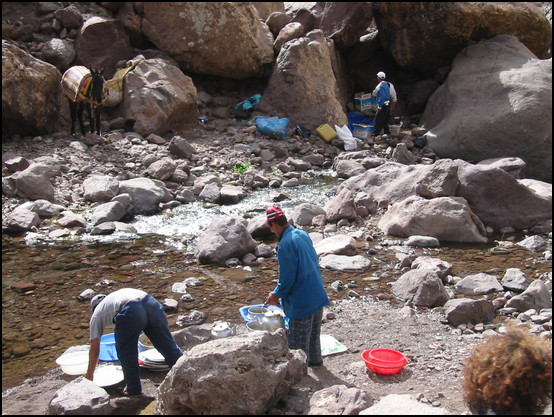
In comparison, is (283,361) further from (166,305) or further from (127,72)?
(127,72)

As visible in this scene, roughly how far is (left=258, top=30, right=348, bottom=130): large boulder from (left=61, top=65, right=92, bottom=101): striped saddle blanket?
5096 mm

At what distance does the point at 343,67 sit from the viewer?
17.7 metres

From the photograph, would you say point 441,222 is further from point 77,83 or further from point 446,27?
point 446,27

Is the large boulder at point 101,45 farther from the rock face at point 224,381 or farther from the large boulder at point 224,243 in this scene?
the rock face at point 224,381

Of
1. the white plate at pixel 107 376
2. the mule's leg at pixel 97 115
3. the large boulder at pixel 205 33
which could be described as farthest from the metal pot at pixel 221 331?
the large boulder at pixel 205 33

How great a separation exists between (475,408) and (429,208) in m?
6.09

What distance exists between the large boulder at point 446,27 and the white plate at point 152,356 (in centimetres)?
1375

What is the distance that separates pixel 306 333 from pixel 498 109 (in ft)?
34.2

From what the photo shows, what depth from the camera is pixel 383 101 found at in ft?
47.5

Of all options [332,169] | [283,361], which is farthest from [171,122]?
[283,361]

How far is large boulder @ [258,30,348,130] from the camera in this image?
49.3ft

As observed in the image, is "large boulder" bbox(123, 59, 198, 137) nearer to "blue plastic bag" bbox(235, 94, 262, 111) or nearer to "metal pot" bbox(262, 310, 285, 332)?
"blue plastic bag" bbox(235, 94, 262, 111)

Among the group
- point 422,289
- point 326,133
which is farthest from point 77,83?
point 422,289

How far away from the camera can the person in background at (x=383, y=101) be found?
1445cm
